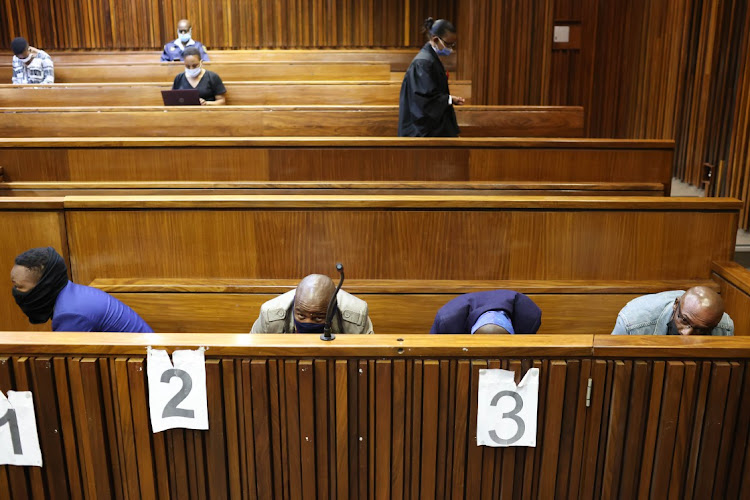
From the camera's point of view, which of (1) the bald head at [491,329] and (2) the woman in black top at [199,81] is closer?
(1) the bald head at [491,329]

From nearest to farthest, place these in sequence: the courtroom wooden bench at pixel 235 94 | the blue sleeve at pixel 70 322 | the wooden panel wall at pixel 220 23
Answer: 1. the blue sleeve at pixel 70 322
2. the courtroom wooden bench at pixel 235 94
3. the wooden panel wall at pixel 220 23

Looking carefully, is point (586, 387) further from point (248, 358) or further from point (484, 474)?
point (248, 358)

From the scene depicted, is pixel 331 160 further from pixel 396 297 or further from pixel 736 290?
pixel 736 290

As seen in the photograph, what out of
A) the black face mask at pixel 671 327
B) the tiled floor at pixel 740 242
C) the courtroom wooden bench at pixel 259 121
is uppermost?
the courtroom wooden bench at pixel 259 121

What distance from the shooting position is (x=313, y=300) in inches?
57.1

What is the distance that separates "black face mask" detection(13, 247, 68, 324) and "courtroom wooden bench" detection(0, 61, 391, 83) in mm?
3726

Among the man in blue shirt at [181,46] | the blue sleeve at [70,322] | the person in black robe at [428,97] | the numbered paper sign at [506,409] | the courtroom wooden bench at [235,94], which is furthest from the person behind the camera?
the man in blue shirt at [181,46]

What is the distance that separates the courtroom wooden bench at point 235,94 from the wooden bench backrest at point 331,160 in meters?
1.63

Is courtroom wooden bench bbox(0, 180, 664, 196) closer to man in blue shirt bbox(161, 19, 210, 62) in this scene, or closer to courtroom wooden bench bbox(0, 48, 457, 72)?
man in blue shirt bbox(161, 19, 210, 62)

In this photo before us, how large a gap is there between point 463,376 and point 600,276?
3.61 ft

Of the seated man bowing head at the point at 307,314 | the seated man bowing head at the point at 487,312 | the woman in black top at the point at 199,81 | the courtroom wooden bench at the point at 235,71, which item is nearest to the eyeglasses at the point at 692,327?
the seated man bowing head at the point at 487,312

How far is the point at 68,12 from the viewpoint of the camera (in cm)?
633

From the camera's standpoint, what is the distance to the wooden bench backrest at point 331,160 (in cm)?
257

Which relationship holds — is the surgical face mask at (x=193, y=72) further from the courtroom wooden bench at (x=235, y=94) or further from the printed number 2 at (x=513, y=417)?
the printed number 2 at (x=513, y=417)
